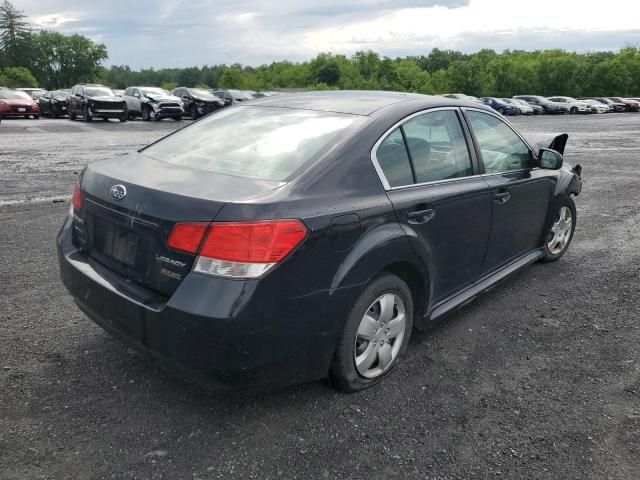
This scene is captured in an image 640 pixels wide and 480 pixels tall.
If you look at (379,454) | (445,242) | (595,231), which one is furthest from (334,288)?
(595,231)

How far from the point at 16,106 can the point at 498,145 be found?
96.5 ft

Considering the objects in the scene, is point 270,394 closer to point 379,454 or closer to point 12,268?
point 379,454

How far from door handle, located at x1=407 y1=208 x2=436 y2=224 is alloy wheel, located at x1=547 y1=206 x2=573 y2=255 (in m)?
2.32

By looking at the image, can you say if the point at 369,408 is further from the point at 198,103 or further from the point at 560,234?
the point at 198,103

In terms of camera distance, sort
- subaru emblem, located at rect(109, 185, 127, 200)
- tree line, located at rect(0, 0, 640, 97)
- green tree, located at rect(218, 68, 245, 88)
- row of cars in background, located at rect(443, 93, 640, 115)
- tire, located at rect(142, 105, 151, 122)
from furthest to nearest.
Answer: green tree, located at rect(218, 68, 245, 88) → tree line, located at rect(0, 0, 640, 97) → row of cars in background, located at rect(443, 93, 640, 115) → tire, located at rect(142, 105, 151, 122) → subaru emblem, located at rect(109, 185, 127, 200)

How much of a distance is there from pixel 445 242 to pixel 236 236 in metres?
1.54

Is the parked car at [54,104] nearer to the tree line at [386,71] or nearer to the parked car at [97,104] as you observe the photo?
the parked car at [97,104]

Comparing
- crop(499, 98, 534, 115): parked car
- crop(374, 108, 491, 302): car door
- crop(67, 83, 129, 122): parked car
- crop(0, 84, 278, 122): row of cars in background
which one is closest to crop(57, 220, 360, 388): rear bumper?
crop(374, 108, 491, 302): car door

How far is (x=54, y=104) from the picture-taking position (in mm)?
29484

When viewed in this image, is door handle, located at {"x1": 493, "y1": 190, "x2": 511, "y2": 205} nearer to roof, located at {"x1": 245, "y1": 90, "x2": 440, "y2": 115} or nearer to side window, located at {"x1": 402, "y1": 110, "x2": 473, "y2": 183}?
side window, located at {"x1": 402, "y1": 110, "x2": 473, "y2": 183}

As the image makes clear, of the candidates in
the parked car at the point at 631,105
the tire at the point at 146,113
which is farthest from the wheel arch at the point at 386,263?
the parked car at the point at 631,105

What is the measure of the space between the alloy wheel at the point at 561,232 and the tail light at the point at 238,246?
3.51 metres

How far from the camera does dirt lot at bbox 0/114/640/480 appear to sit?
2502mm

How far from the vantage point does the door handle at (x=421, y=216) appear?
308 cm
